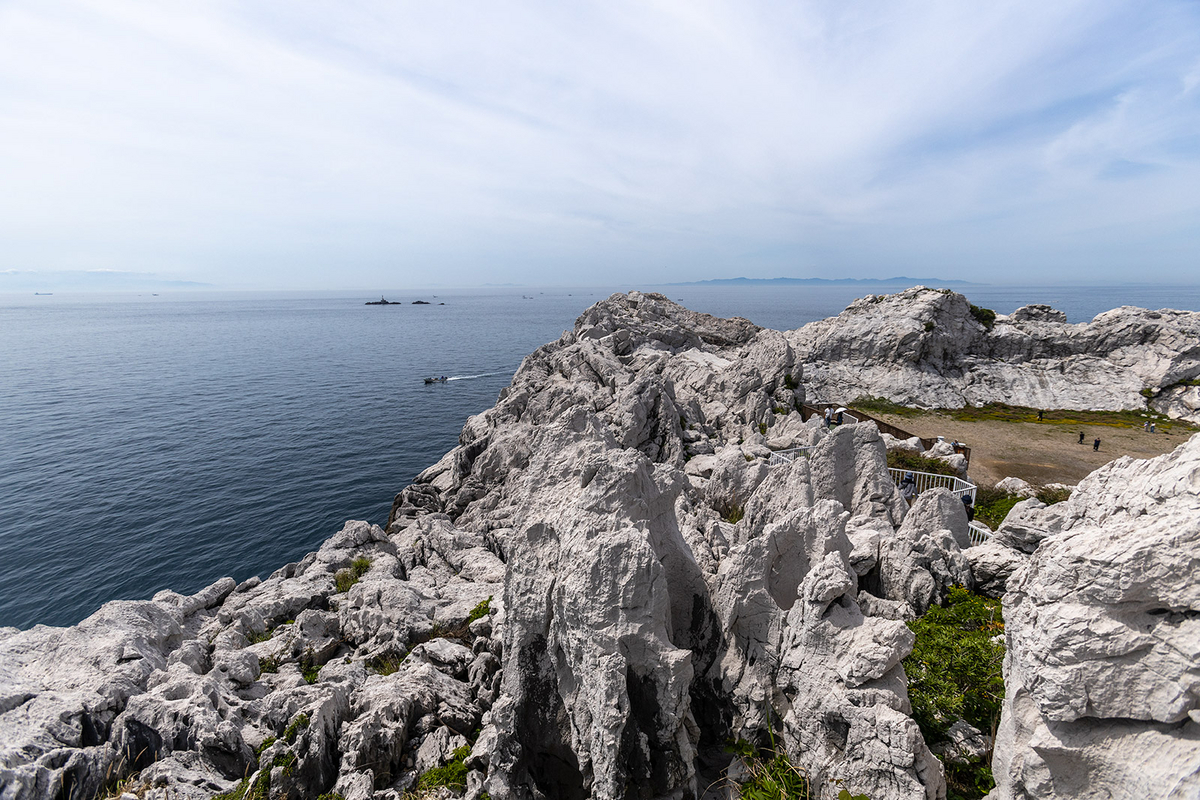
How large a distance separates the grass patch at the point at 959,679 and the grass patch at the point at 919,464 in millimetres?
13711

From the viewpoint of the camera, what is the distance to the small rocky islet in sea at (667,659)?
6293 mm

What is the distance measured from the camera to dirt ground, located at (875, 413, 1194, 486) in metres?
31.3

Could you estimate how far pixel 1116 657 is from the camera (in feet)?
19.8

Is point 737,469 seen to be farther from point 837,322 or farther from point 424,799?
point 837,322

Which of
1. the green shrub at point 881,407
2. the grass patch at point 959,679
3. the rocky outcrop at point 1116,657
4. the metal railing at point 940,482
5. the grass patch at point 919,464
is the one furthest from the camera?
the green shrub at point 881,407

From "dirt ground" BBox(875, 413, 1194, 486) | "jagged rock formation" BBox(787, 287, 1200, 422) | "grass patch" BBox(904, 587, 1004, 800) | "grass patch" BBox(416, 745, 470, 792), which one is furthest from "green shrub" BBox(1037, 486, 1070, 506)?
"jagged rock formation" BBox(787, 287, 1200, 422)

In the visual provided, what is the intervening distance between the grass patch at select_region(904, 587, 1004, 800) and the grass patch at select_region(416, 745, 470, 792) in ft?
29.1

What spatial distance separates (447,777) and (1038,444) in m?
43.6

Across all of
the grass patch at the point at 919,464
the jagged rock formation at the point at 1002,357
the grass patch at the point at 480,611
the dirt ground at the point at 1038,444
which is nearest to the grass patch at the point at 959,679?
the grass patch at the point at 480,611

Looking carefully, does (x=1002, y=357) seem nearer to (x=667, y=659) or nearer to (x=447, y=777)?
(x=667, y=659)

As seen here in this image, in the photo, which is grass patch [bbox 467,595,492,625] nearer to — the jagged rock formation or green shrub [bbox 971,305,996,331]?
the jagged rock formation

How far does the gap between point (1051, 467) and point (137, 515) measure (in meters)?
61.3

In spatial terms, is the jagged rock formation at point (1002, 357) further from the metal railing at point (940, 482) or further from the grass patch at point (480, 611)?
the grass patch at point (480, 611)

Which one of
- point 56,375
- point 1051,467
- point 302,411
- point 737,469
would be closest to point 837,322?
point 1051,467
